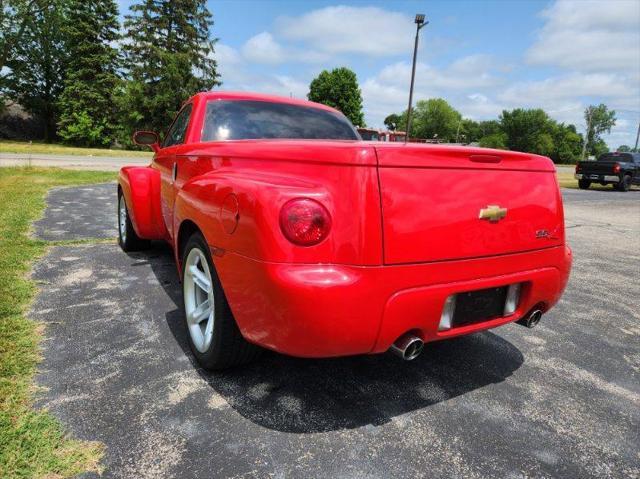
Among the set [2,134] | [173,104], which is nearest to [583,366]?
[173,104]

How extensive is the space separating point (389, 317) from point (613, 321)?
280cm

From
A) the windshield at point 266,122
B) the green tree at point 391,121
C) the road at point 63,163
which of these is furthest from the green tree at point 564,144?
the windshield at point 266,122

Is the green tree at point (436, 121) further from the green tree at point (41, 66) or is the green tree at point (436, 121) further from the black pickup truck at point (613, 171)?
the black pickup truck at point (613, 171)

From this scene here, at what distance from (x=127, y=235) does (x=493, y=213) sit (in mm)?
3996

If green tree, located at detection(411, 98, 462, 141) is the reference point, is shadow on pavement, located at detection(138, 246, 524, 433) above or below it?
below

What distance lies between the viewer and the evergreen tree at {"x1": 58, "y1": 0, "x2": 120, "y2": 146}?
3591cm

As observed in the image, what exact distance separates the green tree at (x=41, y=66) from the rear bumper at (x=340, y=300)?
4505 centimetres

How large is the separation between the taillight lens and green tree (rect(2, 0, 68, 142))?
148 feet

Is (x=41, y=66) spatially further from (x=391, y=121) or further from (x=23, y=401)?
(x=391, y=121)

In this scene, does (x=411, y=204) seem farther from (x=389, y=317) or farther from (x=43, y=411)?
(x=43, y=411)

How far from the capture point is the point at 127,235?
4695 millimetres

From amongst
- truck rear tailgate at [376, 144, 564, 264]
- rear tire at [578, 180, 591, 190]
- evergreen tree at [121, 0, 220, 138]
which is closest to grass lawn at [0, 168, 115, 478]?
truck rear tailgate at [376, 144, 564, 264]

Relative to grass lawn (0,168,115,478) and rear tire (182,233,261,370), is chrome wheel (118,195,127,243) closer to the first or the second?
grass lawn (0,168,115,478)

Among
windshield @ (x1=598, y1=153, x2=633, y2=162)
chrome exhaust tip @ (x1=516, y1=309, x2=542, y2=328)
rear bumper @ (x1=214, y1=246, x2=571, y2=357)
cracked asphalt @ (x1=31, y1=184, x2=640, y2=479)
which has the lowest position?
cracked asphalt @ (x1=31, y1=184, x2=640, y2=479)
